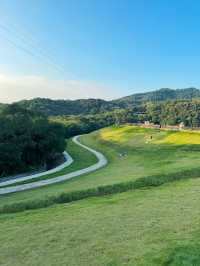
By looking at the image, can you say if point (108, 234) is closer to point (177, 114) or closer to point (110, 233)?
point (110, 233)

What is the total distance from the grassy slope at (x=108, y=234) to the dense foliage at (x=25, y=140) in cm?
2338

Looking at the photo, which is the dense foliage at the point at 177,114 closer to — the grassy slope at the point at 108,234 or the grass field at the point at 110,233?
the grass field at the point at 110,233

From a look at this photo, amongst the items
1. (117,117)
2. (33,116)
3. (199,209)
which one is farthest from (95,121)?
(199,209)

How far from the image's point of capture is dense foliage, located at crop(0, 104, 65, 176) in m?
41.0

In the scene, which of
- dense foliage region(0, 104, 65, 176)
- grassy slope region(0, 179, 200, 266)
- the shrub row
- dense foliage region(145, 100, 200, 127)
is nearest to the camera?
grassy slope region(0, 179, 200, 266)

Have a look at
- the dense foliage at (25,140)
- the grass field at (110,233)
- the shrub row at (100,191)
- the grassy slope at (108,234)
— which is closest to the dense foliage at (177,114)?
the dense foliage at (25,140)

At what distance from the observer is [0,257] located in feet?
37.9

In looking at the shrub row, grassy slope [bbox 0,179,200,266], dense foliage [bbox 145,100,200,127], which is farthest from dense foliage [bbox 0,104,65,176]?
dense foliage [bbox 145,100,200,127]

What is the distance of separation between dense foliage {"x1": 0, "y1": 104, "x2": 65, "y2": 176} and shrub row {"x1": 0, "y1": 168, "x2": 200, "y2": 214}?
2002 cm

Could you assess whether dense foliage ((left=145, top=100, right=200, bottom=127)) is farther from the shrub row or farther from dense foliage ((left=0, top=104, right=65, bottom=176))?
the shrub row

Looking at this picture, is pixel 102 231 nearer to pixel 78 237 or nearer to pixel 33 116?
pixel 78 237

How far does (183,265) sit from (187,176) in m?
17.2

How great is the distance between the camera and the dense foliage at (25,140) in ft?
135

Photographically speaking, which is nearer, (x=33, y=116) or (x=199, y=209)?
(x=199, y=209)
